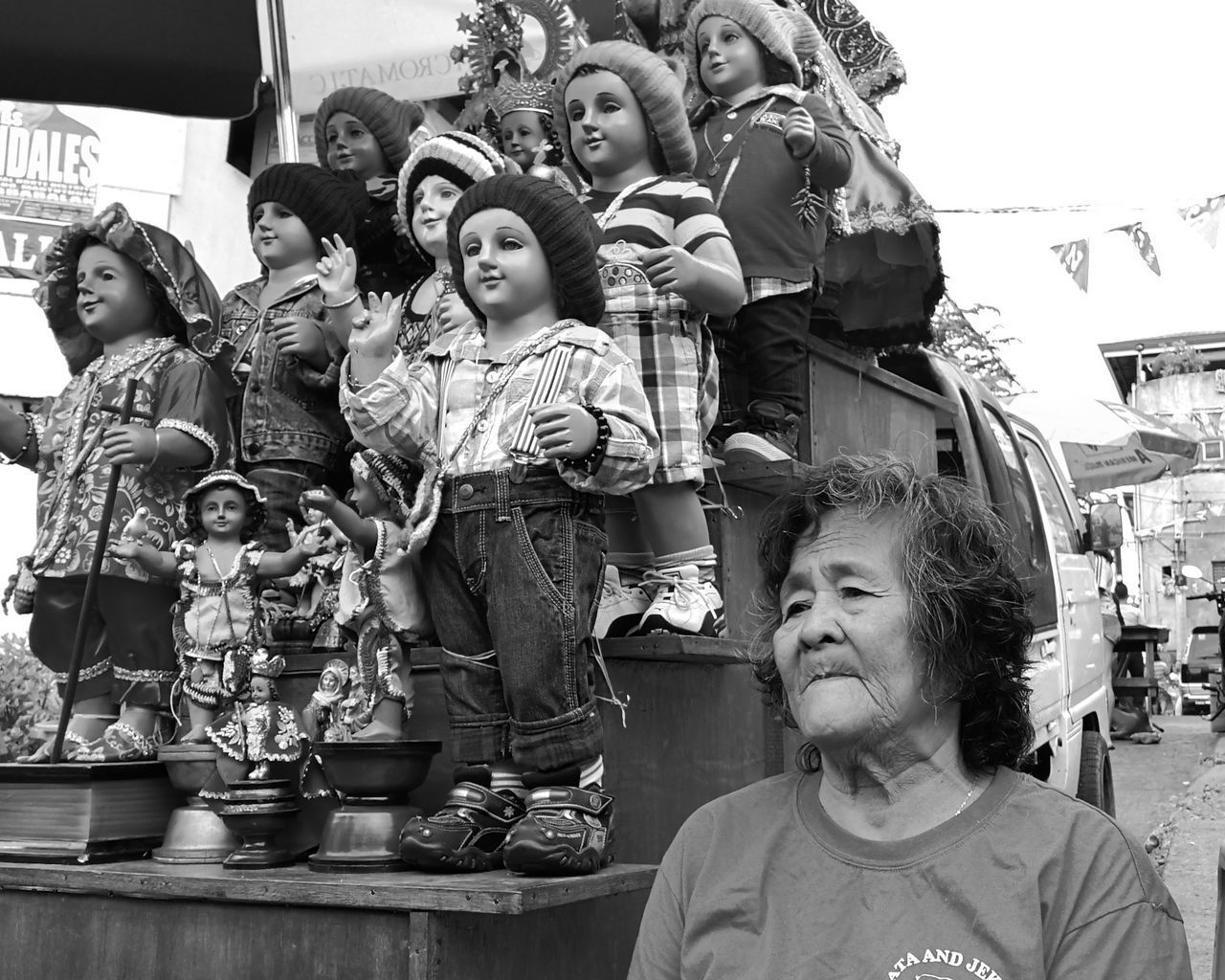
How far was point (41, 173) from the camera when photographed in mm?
11039

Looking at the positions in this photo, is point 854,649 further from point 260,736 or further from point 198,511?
point 198,511

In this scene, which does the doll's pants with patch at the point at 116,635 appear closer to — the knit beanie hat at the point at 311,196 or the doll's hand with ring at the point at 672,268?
the knit beanie hat at the point at 311,196

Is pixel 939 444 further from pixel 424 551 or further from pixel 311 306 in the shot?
pixel 424 551

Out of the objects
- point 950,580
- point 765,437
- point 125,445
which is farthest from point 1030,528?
point 950,580

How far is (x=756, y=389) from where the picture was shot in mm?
4277

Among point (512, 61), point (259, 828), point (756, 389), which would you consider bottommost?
point (259, 828)

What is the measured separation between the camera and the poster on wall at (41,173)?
10.8 m

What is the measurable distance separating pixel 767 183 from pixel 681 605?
5.19ft

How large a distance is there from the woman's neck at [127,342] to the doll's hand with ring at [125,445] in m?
0.49

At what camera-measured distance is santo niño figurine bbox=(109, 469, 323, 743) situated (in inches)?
140

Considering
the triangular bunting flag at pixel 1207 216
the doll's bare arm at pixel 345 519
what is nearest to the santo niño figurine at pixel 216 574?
the doll's bare arm at pixel 345 519

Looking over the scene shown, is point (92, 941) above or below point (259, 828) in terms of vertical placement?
below

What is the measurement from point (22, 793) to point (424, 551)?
1132mm

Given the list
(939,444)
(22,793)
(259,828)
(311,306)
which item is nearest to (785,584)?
(259,828)
